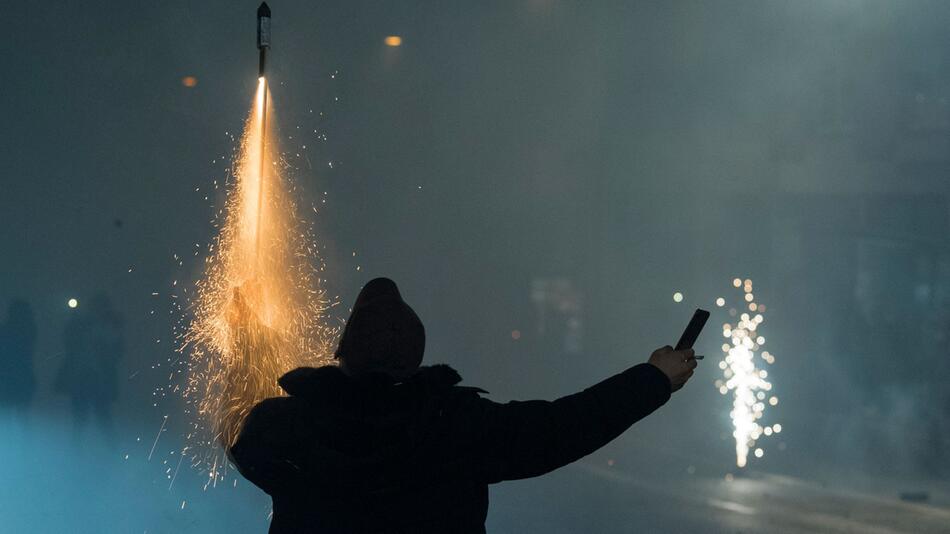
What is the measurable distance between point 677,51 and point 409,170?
3.49 m

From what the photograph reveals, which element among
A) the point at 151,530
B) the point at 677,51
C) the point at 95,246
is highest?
the point at 677,51

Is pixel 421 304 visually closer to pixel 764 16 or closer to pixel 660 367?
pixel 764 16

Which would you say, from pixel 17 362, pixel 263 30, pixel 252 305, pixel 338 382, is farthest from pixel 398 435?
pixel 17 362

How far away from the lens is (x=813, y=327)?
37.5 ft

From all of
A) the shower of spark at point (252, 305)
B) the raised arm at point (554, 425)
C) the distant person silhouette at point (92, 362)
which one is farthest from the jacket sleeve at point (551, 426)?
the distant person silhouette at point (92, 362)

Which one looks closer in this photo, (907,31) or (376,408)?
(376,408)

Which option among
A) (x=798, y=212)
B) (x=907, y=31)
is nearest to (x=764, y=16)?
(x=907, y=31)

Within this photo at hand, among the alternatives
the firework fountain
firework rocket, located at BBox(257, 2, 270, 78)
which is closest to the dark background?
the firework fountain

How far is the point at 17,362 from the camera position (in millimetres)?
6227

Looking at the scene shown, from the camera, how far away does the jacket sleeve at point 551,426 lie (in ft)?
5.87

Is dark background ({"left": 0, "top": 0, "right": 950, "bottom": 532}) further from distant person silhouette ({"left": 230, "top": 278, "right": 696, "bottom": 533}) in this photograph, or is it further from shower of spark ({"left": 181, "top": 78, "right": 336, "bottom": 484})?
distant person silhouette ({"left": 230, "top": 278, "right": 696, "bottom": 533})

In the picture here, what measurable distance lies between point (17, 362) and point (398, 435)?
541 centimetres

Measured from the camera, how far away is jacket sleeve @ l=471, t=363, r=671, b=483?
5.87 feet

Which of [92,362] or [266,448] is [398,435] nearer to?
[266,448]
